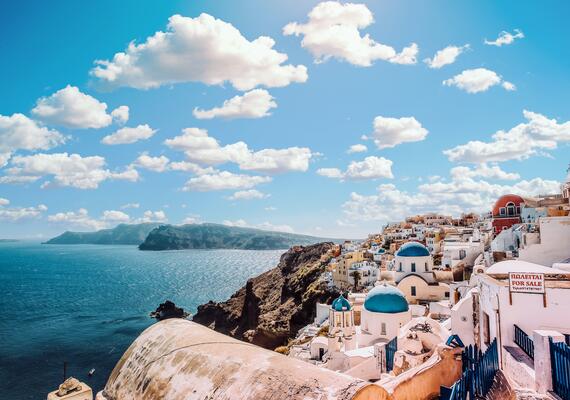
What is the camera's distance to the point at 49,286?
10700cm

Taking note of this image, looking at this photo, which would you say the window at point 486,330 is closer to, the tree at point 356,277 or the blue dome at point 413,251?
the blue dome at point 413,251

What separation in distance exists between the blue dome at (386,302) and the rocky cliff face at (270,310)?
25.3 m

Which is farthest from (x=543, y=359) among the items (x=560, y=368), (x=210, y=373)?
(x=210, y=373)

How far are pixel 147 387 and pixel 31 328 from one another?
68.2 meters

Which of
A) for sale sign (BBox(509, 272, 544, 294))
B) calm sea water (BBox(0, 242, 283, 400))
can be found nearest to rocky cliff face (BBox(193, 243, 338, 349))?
calm sea water (BBox(0, 242, 283, 400))

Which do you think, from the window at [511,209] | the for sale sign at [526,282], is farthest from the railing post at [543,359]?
the window at [511,209]

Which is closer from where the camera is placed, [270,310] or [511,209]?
[511,209]

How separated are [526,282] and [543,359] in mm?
3115

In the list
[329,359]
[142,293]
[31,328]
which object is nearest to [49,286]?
[142,293]

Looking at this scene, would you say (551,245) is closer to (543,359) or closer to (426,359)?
(426,359)

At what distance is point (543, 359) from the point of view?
720cm

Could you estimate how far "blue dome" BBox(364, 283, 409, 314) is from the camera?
26.2 meters

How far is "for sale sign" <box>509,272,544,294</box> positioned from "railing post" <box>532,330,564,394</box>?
9.04 ft

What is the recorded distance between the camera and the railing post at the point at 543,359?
710cm
